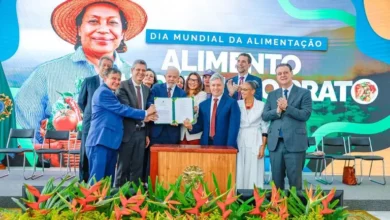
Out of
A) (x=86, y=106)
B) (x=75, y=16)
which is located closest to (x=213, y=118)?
(x=86, y=106)

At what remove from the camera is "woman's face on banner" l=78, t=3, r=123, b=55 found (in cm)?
570

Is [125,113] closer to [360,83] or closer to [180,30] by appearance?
[180,30]

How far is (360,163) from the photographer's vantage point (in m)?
5.79

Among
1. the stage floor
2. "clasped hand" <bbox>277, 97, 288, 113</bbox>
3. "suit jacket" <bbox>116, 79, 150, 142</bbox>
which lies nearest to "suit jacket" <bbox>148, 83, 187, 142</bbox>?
"suit jacket" <bbox>116, 79, 150, 142</bbox>

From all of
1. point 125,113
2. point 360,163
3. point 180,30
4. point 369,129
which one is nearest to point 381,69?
point 369,129

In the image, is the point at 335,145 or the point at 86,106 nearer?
the point at 86,106

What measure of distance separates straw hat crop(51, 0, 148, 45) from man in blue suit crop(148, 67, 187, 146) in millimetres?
2678

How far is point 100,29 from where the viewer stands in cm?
571

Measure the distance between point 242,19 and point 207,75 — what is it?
2.25 m

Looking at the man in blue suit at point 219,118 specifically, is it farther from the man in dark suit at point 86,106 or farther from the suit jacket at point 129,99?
the man in dark suit at point 86,106

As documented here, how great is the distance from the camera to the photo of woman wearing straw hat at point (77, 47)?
5617 millimetres

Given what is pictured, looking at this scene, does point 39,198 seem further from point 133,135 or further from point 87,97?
point 87,97

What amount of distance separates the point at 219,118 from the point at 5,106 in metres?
4.07

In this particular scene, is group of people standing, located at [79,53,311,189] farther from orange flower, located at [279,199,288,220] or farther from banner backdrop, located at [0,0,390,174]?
banner backdrop, located at [0,0,390,174]
